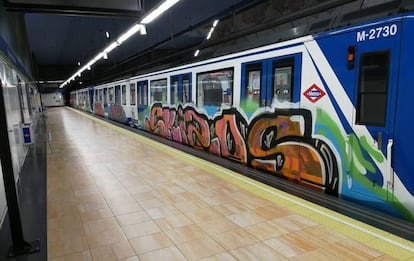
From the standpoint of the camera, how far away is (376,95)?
9.30ft

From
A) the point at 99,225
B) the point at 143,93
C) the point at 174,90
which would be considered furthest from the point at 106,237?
the point at 143,93

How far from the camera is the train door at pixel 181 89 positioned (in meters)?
6.61

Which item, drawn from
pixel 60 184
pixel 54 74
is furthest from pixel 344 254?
pixel 54 74

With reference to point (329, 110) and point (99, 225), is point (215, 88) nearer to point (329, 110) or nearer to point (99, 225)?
point (329, 110)

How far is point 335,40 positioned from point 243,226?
7.55 feet

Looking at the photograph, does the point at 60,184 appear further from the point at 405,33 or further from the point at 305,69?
the point at 405,33

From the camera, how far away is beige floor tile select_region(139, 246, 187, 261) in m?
2.29

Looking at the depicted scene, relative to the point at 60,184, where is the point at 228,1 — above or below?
above

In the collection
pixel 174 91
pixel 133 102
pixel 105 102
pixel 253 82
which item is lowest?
pixel 105 102

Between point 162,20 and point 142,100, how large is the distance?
354 cm

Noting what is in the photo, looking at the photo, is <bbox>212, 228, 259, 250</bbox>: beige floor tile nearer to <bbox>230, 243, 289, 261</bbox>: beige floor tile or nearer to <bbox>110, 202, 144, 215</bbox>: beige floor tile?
<bbox>230, 243, 289, 261</bbox>: beige floor tile

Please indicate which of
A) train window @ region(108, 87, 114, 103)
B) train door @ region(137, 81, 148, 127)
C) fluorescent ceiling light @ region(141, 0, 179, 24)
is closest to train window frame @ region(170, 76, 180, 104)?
train door @ region(137, 81, 148, 127)

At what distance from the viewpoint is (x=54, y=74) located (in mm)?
31016

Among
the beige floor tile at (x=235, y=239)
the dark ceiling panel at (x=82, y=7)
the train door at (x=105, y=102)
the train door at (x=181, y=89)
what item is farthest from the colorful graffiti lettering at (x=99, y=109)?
the beige floor tile at (x=235, y=239)
